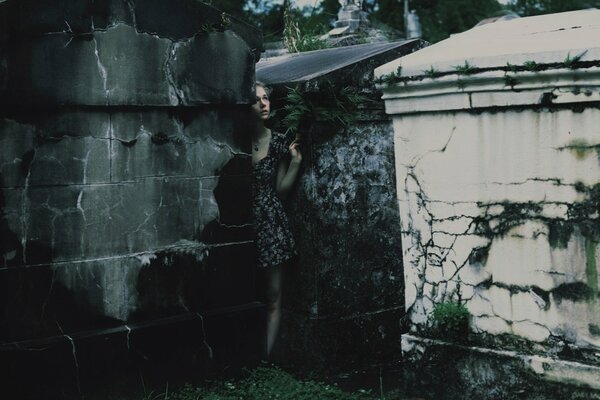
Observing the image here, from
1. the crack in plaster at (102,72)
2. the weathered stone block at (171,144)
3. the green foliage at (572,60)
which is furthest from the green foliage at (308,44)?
the green foliage at (572,60)

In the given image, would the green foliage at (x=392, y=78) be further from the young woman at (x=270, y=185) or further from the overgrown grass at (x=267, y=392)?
the overgrown grass at (x=267, y=392)

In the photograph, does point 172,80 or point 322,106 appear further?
point 322,106

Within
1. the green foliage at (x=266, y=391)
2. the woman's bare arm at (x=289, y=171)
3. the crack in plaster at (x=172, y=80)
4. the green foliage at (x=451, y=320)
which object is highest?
the crack in plaster at (x=172, y=80)

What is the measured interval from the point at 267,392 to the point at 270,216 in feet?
3.87

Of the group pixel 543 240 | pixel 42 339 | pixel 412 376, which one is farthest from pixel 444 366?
pixel 42 339

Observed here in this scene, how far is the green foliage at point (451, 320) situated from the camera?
4191 mm

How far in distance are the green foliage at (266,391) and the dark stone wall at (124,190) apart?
0.17 metres

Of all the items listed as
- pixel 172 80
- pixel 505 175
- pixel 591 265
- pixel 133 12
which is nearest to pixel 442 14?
pixel 172 80

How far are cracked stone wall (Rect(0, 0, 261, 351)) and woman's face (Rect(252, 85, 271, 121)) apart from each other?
175 millimetres

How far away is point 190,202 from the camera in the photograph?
506cm

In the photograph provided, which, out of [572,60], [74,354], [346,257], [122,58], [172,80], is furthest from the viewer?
[346,257]

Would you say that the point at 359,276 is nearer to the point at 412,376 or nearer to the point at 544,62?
the point at 412,376

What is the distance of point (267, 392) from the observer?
4996 millimetres

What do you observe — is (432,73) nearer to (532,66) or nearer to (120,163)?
(532,66)
